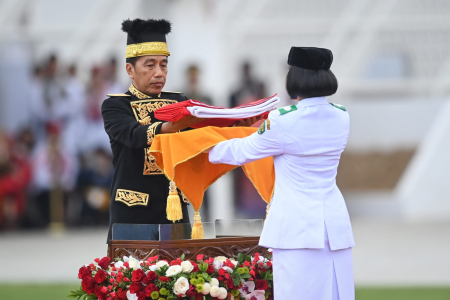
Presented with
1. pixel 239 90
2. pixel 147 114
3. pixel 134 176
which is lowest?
pixel 134 176

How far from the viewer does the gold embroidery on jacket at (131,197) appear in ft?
14.1

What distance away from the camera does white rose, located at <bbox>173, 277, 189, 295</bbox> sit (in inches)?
153

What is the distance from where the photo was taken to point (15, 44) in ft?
42.6

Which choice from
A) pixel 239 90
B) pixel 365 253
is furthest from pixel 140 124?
pixel 239 90

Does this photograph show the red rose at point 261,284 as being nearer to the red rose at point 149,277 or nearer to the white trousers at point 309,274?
the white trousers at point 309,274

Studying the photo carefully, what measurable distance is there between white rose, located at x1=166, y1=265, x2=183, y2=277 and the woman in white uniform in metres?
0.48

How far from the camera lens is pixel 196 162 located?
13.8 ft

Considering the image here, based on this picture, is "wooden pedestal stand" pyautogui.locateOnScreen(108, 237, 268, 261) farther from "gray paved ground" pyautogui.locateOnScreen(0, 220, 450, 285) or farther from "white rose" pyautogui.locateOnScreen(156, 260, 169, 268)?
"gray paved ground" pyautogui.locateOnScreen(0, 220, 450, 285)

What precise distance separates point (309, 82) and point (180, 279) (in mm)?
1158

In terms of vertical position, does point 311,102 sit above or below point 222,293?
above

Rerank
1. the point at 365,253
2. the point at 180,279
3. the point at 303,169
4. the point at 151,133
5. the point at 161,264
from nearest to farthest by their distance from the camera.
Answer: the point at 303,169 → the point at 180,279 → the point at 161,264 → the point at 151,133 → the point at 365,253

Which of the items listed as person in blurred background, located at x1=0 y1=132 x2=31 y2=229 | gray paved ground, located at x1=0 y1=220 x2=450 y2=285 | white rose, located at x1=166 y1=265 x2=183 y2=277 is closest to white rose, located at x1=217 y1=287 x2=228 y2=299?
white rose, located at x1=166 y1=265 x2=183 y2=277

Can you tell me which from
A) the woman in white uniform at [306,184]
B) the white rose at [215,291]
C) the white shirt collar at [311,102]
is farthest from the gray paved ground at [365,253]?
the white shirt collar at [311,102]

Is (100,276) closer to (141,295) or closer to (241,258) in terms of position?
(141,295)
